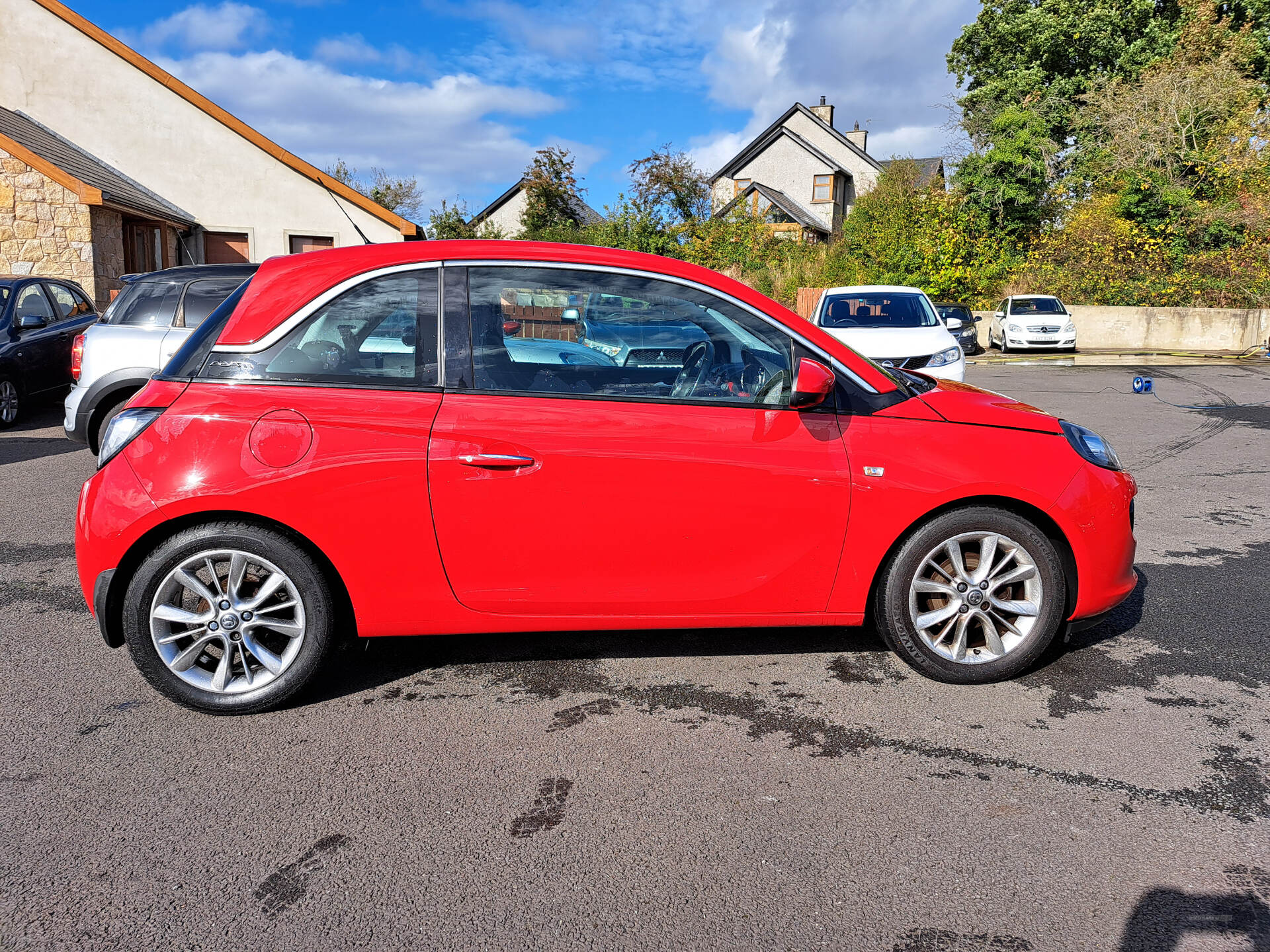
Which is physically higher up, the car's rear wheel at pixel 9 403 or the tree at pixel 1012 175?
the tree at pixel 1012 175

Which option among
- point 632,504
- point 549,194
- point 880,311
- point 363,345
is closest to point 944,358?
point 880,311

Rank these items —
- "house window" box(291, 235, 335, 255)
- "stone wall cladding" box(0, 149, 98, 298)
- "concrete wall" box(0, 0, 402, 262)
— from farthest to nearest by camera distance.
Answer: "house window" box(291, 235, 335, 255) → "concrete wall" box(0, 0, 402, 262) → "stone wall cladding" box(0, 149, 98, 298)

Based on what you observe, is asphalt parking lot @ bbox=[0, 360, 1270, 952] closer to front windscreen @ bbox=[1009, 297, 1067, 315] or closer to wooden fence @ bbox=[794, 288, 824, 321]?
front windscreen @ bbox=[1009, 297, 1067, 315]

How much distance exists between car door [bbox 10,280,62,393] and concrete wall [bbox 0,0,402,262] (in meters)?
11.3

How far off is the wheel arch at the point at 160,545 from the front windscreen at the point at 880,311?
9.46 metres

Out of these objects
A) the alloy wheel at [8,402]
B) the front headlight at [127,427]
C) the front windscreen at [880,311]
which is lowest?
the alloy wheel at [8,402]

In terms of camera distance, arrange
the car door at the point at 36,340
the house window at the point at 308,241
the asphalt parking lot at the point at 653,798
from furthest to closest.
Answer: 1. the house window at the point at 308,241
2. the car door at the point at 36,340
3. the asphalt parking lot at the point at 653,798

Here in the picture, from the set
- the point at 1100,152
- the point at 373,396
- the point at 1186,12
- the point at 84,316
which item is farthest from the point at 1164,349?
the point at 373,396


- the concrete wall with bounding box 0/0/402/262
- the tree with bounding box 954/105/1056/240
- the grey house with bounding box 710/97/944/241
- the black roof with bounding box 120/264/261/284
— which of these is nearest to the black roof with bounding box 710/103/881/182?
the grey house with bounding box 710/97/944/241

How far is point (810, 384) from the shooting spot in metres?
3.57

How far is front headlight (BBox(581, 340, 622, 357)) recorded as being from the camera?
3750 mm

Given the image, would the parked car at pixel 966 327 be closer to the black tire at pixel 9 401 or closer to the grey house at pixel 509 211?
the black tire at pixel 9 401

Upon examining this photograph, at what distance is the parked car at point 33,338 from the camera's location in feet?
36.1

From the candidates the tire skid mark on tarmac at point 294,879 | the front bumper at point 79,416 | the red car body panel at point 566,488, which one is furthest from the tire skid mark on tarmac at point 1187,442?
the front bumper at point 79,416
